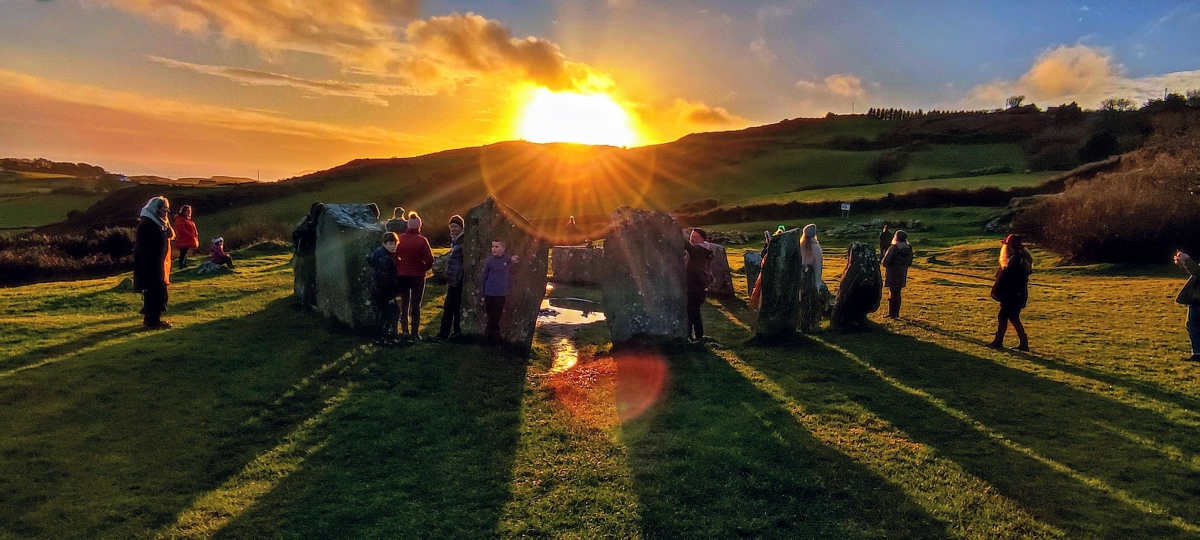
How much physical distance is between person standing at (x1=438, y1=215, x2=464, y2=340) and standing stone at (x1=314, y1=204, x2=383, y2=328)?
144cm

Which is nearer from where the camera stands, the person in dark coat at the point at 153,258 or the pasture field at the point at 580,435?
the pasture field at the point at 580,435

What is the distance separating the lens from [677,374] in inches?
433

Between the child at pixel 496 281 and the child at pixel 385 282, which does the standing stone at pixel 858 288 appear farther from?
the child at pixel 385 282

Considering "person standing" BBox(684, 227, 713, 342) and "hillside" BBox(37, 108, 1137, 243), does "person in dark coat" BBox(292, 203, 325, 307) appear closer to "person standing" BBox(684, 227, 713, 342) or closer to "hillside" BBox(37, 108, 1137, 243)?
"person standing" BBox(684, 227, 713, 342)

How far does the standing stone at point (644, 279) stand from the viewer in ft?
42.2

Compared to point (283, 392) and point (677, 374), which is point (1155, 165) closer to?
point (677, 374)

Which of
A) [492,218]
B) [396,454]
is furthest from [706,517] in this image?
[492,218]

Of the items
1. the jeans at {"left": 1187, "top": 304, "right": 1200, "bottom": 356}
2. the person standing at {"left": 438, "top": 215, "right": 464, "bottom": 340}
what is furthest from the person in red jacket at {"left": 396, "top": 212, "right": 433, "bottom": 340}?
the jeans at {"left": 1187, "top": 304, "right": 1200, "bottom": 356}

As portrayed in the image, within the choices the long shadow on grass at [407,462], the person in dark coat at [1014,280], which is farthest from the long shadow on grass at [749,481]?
the person in dark coat at [1014,280]

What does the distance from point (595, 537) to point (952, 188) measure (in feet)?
191

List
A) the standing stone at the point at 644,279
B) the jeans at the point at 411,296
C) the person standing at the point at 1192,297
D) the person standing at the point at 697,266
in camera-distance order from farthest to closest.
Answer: the standing stone at the point at 644,279 → the person standing at the point at 697,266 → the jeans at the point at 411,296 → the person standing at the point at 1192,297

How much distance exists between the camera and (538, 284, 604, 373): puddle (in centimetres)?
1245

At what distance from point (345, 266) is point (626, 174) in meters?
84.8

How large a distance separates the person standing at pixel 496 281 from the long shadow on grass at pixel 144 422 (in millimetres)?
2797
